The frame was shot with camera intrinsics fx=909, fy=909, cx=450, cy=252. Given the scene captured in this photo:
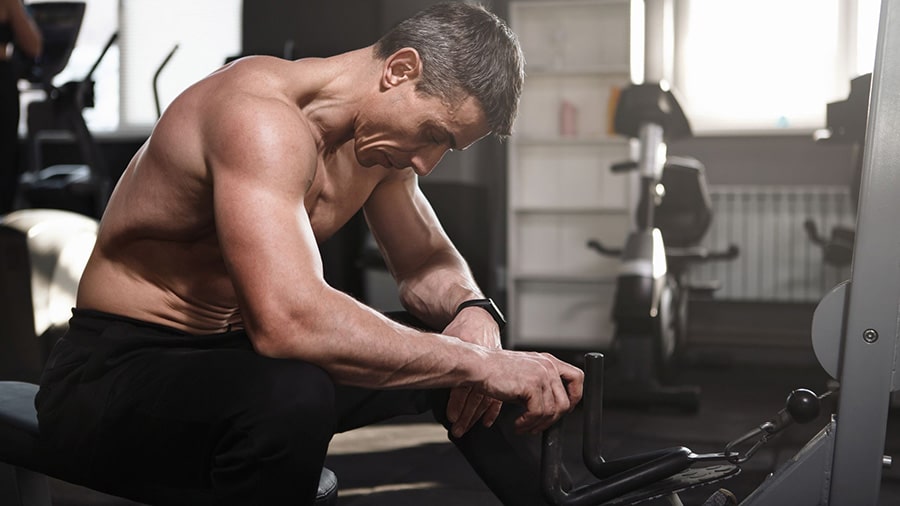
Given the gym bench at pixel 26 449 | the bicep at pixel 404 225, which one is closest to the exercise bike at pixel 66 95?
the gym bench at pixel 26 449

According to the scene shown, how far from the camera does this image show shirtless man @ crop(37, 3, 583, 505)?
1084mm

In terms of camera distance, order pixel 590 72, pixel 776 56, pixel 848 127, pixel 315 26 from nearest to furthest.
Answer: pixel 848 127 < pixel 590 72 < pixel 776 56 < pixel 315 26

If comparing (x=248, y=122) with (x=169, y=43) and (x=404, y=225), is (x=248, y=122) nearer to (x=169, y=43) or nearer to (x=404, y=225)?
(x=404, y=225)

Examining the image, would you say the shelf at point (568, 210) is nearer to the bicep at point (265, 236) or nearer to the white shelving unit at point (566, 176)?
the white shelving unit at point (566, 176)

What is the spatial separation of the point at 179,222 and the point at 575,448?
165 centimetres

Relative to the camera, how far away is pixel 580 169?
15.1 feet

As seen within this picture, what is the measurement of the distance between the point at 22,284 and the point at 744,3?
12.4ft

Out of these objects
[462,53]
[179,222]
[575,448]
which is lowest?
[575,448]

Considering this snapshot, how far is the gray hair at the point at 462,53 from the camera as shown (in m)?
1.22

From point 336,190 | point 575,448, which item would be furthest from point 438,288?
point 575,448

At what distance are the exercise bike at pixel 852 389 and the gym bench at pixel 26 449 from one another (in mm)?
434

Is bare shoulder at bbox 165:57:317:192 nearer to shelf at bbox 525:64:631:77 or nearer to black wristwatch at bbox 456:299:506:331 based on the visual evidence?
black wristwatch at bbox 456:299:506:331

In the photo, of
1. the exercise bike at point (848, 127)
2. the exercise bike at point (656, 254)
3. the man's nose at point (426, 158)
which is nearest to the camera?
the man's nose at point (426, 158)

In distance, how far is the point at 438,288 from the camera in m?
1.45
